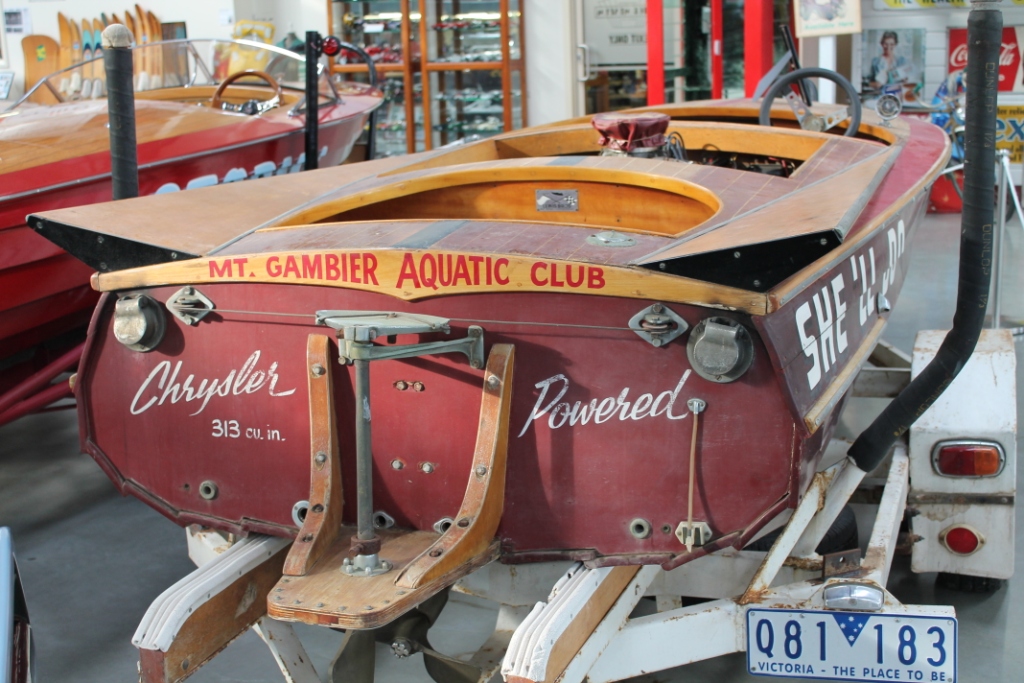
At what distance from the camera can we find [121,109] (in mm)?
2828

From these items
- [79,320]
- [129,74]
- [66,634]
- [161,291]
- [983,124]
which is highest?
[129,74]

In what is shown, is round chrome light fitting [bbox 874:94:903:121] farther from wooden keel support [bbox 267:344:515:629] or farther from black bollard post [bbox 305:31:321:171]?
Result: wooden keel support [bbox 267:344:515:629]

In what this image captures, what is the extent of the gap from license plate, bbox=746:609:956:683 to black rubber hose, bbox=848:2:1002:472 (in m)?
0.43

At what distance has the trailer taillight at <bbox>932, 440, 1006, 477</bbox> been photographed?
2.48 meters

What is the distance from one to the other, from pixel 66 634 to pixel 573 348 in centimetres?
169

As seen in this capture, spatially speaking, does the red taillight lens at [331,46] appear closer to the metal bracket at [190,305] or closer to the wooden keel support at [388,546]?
the metal bracket at [190,305]

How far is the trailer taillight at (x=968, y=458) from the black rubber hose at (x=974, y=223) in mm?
447

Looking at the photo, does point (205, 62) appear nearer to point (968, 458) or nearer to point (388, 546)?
point (388, 546)

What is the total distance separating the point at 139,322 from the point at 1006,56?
23.8 ft

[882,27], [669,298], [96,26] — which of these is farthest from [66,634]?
[96,26]

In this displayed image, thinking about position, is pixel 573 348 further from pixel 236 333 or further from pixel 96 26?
pixel 96 26

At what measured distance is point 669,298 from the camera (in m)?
1.84

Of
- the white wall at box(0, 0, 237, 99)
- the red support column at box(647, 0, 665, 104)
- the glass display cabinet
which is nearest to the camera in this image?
the red support column at box(647, 0, 665, 104)

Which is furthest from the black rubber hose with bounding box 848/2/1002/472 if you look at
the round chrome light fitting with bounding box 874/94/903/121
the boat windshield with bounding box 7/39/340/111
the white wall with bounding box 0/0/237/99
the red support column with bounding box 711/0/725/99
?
the white wall with bounding box 0/0/237/99
